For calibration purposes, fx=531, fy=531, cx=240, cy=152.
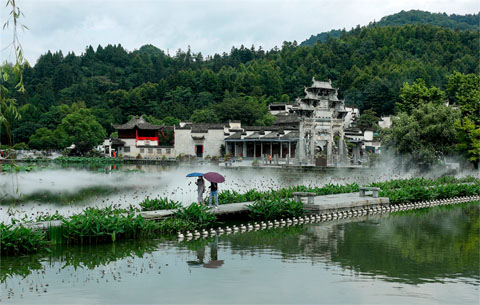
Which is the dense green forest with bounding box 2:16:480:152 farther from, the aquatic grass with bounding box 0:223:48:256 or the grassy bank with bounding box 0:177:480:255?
the aquatic grass with bounding box 0:223:48:256

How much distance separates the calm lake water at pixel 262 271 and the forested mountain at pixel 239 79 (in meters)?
57.6

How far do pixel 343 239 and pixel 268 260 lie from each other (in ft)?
10.5

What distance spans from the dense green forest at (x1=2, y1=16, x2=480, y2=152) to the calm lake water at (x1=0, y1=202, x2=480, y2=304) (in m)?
57.2

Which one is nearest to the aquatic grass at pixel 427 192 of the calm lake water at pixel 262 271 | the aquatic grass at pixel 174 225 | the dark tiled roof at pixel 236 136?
the calm lake water at pixel 262 271

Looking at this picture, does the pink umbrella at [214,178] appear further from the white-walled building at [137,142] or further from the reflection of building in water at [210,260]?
the white-walled building at [137,142]

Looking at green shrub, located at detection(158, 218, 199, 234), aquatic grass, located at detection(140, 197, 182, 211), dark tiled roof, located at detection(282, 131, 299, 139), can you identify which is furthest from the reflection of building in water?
dark tiled roof, located at detection(282, 131, 299, 139)

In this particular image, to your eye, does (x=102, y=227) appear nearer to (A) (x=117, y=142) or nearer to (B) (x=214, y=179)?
(B) (x=214, y=179)

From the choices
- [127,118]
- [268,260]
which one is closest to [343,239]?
[268,260]

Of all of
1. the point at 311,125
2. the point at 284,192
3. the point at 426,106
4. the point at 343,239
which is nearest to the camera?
the point at 343,239

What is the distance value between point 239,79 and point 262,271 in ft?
301

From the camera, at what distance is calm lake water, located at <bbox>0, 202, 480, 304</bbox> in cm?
886

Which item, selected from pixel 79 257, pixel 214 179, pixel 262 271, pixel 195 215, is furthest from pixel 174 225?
pixel 262 271

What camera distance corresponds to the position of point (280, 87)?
10231 centimetres

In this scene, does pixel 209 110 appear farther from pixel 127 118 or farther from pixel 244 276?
pixel 244 276
